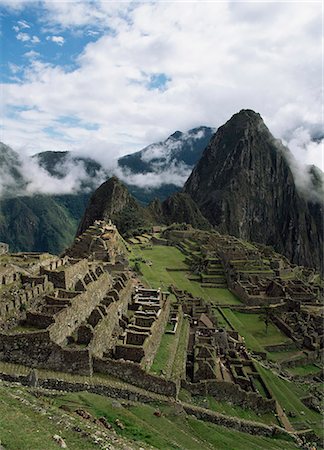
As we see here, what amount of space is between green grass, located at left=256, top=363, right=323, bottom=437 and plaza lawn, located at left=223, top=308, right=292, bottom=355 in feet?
18.4

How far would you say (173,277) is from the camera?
5431cm

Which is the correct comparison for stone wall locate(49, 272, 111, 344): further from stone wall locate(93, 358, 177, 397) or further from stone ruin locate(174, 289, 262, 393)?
stone ruin locate(174, 289, 262, 393)

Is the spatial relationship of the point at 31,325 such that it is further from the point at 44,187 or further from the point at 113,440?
the point at 44,187

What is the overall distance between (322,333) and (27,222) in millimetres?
69105

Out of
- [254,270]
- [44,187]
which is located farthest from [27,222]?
[254,270]

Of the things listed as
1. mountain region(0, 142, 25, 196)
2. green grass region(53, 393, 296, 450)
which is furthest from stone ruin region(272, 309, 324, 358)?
mountain region(0, 142, 25, 196)

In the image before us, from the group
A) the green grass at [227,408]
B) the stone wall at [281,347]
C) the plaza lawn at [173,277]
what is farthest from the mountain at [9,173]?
the green grass at [227,408]

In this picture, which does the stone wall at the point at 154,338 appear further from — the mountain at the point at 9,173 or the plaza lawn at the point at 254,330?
the mountain at the point at 9,173

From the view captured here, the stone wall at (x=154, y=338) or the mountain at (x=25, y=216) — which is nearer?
the stone wall at (x=154, y=338)

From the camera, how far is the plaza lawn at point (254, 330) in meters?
35.7

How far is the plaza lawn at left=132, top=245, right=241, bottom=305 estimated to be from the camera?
157 ft

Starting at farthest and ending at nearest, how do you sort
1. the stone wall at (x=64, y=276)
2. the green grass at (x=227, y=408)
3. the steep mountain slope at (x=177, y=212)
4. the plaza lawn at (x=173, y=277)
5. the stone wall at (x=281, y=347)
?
the steep mountain slope at (x=177, y=212) < the plaza lawn at (x=173, y=277) < the stone wall at (x=281, y=347) < the stone wall at (x=64, y=276) < the green grass at (x=227, y=408)

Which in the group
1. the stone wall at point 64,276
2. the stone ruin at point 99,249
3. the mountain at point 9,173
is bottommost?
the stone wall at point 64,276

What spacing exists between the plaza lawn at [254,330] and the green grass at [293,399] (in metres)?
5.61
